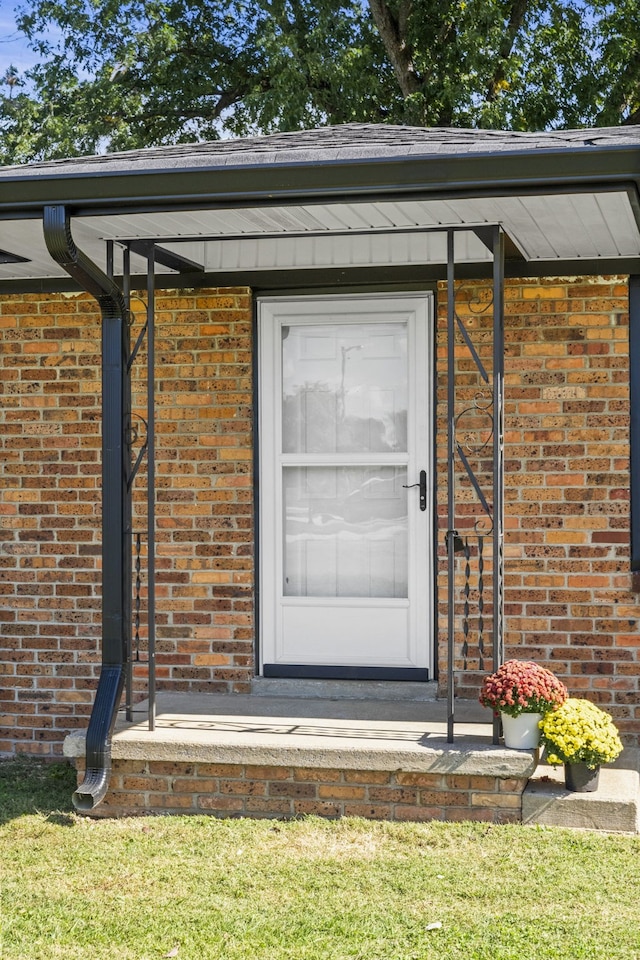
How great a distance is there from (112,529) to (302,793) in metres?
1.47

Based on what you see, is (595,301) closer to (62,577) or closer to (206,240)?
(206,240)

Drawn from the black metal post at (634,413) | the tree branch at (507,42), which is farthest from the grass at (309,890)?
the tree branch at (507,42)

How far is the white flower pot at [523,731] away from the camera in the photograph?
4789 millimetres

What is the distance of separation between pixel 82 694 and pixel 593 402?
3.22m

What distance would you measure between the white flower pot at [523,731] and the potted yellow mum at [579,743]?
1.3 inches

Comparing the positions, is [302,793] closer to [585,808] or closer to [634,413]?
[585,808]

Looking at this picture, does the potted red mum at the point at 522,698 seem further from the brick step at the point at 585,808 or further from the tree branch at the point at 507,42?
the tree branch at the point at 507,42

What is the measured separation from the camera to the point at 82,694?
6.22 metres

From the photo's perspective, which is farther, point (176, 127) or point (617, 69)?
point (176, 127)

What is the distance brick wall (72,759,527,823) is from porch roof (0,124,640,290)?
7.95 ft

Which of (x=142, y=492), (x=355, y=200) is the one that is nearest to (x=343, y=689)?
(x=142, y=492)

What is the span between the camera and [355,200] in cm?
438

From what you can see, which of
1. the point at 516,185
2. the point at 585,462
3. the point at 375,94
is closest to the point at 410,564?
the point at 585,462

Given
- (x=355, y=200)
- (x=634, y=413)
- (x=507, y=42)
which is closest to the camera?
(x=355, y=200)
